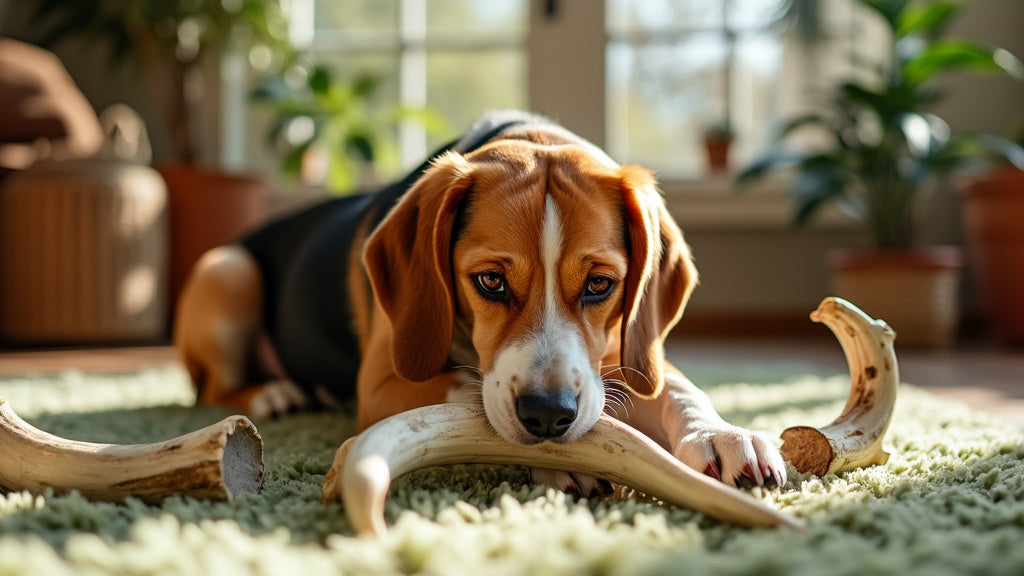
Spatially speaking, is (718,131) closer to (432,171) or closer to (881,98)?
(881,98)

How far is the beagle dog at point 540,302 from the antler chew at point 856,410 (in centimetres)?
15

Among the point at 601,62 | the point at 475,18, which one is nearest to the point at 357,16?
the point at 475,18

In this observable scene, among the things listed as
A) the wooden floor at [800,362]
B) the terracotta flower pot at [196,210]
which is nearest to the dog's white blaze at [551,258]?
the wooden floor at [800,362]

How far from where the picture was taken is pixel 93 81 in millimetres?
6461

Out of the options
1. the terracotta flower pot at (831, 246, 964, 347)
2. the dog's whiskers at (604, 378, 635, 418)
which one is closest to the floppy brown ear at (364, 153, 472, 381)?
the dog's whiskers at (604, 378, 635, 418)

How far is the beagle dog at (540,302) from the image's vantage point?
1454 mm

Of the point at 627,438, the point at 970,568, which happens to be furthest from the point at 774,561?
the point at 627,438

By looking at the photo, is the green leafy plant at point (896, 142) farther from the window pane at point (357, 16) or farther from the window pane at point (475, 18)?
the window pane at point (357, 16)

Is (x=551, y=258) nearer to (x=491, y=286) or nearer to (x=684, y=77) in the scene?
(x=491, y=286)

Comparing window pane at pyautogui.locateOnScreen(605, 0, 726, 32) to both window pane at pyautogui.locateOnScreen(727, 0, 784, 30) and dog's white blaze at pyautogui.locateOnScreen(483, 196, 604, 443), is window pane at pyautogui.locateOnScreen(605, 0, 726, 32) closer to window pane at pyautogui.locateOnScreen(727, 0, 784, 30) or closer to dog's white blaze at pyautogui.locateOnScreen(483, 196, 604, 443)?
window pane at pyautogui.locateOnScreen(727, 0, 784, 30)

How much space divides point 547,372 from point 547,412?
78 millimetres

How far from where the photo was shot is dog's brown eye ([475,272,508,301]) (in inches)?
64.9

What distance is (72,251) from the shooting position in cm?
481

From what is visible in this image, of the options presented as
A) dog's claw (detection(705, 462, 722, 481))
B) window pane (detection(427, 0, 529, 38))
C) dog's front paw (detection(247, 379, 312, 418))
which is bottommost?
dog's front paw (detection(247, 379, 312, 418))
